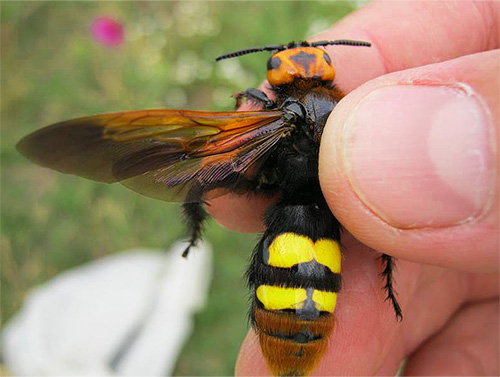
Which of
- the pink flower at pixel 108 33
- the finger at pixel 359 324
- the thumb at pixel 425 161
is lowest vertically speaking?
the finger at pixel 359 324

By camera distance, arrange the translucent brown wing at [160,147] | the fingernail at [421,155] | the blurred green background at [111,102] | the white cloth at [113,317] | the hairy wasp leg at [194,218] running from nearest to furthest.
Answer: the fingernail at [421,155] → the translucent brown wing at [160,147] → the hairy wasp leg at [194,218] → the white cloth at [113,317] → the blurred green background at [111,102]

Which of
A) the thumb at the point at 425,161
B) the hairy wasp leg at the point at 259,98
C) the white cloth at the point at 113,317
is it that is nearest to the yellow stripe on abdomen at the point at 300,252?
the thumb at the point at 425,161

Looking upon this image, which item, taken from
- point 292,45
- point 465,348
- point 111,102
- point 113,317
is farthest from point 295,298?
point 111,102

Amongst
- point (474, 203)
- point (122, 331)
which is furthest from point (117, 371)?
point (474, 203)

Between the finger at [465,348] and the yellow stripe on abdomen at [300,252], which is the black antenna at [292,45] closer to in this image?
the yellow stripe on abdomen at [300,252]

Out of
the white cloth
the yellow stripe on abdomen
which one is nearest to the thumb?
the yellow stripe on abdomen

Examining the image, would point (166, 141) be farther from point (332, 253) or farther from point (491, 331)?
point (491, 331)
